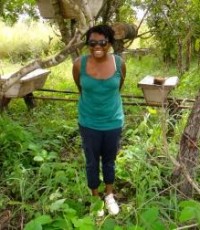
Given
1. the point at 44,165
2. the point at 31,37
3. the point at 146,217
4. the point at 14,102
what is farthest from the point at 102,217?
the point at 31,37

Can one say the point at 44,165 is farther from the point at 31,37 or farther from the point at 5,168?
the point at 31,37

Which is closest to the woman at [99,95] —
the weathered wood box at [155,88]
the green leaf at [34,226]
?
the green leaf at [34,226]

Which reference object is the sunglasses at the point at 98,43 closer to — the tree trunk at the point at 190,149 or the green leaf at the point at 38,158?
the tree trunk at the point at 190,149

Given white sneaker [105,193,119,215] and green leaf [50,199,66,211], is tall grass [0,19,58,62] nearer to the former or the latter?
white sneaker [105,193,119,215]

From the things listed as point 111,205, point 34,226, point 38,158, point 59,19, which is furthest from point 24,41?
point 34,226

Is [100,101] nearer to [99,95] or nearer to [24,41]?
[99,95]

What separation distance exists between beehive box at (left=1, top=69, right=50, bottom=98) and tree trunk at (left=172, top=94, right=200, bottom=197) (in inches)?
99.1

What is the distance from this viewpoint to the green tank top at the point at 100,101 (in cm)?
281

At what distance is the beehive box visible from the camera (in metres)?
5.04

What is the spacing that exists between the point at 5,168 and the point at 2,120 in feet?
2.36

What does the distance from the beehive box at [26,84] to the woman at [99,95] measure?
2.14 meters

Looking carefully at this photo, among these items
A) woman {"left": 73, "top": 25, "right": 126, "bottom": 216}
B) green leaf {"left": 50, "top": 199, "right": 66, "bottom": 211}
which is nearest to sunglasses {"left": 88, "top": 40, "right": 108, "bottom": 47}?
woman {"left": 73, "top": 25, "right": 126, "bottom": 216}

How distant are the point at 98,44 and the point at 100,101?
0.39 meters

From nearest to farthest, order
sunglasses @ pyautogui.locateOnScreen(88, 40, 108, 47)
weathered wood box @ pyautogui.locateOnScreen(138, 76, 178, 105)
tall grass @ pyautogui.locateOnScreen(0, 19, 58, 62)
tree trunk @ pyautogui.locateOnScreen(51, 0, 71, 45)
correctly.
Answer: sunglasses @ pyautogui.locateOnScreen(88, 40, 108, 47) < tree trunk @ pyautogui.locateOnScreen(51, 0, 71, 45) < weathered wood box @ pyautogui.locateOnScreen(138, 76, 178, 105) < tall grass @ pyautogui.locateOnScreen(0, 19, 58, 62)
